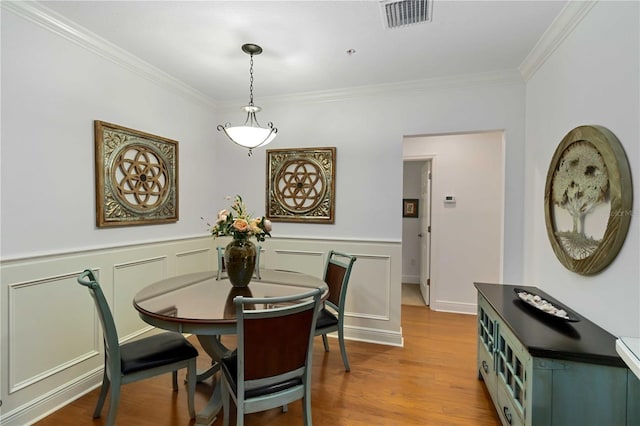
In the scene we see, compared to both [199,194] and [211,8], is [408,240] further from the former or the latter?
[211,8]

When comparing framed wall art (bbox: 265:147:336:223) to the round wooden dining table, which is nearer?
the round wooden dining table

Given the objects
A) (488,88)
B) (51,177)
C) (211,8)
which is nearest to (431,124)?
(488,88)

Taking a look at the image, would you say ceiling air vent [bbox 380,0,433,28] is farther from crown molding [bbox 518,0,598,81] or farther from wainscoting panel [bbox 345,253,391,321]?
wainscoting panel [bbox 345,253,391,321]

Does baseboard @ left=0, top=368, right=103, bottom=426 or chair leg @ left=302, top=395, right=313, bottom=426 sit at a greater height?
chair leg @ left=302, top=395, right=313, bottom=426

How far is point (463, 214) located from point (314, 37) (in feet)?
9.64

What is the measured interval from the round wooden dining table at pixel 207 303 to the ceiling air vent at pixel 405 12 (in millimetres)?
1800

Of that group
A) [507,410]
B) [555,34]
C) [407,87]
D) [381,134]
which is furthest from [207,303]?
[555,34]

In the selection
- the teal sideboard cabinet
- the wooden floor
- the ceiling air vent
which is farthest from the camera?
the wooden floor

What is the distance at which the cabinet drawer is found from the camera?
1.56 metres

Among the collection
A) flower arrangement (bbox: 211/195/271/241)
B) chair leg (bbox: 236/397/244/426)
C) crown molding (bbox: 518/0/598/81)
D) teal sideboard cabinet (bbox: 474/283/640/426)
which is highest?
crown molding (bbox: 518/0/598/81)

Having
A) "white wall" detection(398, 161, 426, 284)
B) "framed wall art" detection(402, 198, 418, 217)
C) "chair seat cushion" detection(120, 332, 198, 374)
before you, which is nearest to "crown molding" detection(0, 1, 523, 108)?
"chair seat cushion" detection(120, 332, 198, 374)

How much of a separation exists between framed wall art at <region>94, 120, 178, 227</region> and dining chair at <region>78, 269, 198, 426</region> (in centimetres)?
81

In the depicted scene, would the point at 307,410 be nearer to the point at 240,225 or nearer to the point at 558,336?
the point at 240,225

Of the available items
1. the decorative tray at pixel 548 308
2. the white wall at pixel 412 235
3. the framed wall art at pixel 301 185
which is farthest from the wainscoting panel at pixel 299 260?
the white wall at pixel 412 235
